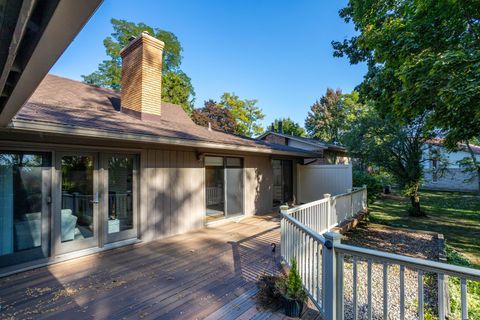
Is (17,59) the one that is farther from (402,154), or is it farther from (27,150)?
(402,154)

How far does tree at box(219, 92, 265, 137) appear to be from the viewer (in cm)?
2850

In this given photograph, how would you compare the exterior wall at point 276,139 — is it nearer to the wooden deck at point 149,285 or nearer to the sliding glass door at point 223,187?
the sliding glass door at point 223,187

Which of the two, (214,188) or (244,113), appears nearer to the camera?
(214,188)

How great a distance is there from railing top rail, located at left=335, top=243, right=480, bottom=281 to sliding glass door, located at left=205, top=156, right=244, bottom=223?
5047mm

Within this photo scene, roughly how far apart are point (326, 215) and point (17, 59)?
5884 mm

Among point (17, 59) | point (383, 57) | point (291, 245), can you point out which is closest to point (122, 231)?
point (291, 245)

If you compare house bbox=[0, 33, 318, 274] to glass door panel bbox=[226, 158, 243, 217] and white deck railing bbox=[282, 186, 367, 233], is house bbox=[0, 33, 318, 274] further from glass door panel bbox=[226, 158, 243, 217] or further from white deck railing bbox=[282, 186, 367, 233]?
white deck railing bbox=[282, 186, 367, 233]

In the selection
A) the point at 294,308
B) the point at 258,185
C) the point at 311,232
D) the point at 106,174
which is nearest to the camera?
the point at 294,308

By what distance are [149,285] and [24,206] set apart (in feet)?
7.91

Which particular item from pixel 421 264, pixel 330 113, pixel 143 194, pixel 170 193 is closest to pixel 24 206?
pixel 143 194

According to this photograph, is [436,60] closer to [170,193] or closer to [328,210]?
[328,210]

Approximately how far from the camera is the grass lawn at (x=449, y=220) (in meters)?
6.81

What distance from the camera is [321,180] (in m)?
10.2

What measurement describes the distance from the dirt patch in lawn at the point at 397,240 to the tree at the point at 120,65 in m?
15.7
